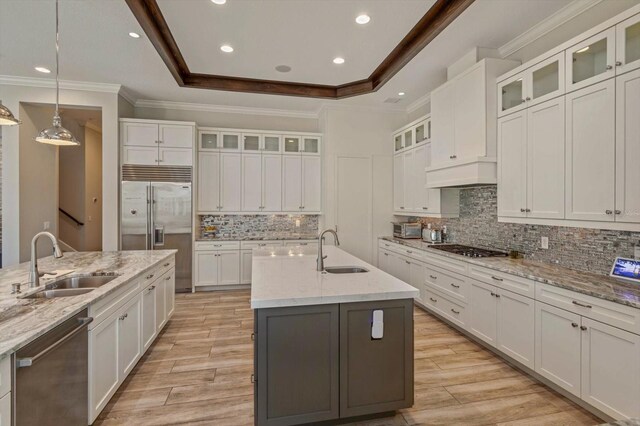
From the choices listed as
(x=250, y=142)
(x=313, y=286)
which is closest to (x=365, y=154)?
(x=250, y=142)

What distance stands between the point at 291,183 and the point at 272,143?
82cm

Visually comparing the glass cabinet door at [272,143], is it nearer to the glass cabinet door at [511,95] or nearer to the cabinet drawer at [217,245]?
the cabinet drawer at [217,245]

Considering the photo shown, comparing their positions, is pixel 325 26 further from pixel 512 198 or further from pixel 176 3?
pixel 512 198

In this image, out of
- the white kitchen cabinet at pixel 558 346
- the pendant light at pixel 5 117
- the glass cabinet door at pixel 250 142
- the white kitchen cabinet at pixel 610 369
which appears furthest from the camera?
the glass cabinet door at pixel 250 142

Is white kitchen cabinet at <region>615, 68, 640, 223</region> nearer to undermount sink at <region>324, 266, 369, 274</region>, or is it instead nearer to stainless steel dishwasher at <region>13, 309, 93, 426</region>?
undermount sink at <region>324, 266, 369, 274</region>

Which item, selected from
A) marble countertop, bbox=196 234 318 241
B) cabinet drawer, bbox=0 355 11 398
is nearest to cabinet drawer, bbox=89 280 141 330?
cabinet drawer, bbox=0 355 11 398

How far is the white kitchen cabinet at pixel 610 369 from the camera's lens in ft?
6.07

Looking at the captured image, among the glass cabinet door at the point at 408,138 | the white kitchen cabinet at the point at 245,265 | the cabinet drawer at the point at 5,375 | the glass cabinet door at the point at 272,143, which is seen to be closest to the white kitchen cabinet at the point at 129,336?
the cabinet drawer at the point at 5,375

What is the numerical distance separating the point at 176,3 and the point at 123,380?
10.8 feet

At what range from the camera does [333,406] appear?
1.96 metres

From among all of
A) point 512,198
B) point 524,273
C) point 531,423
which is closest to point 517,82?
point 512,198

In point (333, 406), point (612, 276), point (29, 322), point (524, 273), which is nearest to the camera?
point (29, 322)

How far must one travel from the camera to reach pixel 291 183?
572 cm

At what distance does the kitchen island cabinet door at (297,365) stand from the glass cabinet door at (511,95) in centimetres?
270
